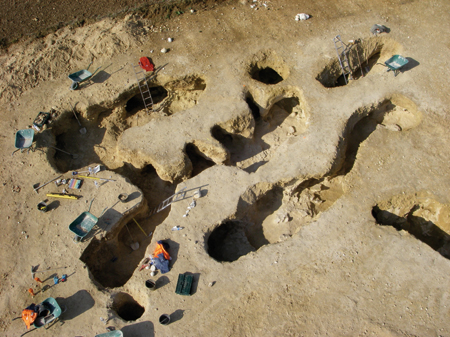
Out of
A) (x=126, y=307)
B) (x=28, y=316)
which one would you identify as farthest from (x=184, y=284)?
(x=28, y=316)

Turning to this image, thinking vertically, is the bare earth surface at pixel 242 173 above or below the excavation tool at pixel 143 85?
below

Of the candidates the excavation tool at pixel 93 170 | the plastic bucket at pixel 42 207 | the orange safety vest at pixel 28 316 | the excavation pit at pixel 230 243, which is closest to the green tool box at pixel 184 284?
the excavation pit at pixel 230 243

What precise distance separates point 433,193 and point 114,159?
10675 mm

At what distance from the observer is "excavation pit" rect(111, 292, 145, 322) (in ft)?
30.5

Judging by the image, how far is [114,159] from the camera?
498 inches

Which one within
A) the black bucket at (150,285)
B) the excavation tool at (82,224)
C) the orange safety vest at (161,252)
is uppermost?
the excavation tool at (82,224)

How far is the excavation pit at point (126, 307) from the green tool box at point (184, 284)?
5.06ft

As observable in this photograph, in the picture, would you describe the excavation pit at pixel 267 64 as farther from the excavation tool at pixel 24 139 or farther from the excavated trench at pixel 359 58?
the excavation tool at pixel 24 139

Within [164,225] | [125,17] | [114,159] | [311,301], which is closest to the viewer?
[311,301]

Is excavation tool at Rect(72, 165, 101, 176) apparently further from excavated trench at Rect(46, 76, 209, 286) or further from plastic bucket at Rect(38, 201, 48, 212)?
plastic bucket at Rect(38, 201, 48, 212)

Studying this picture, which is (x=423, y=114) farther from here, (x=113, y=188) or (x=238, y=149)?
(x=113, y=188)

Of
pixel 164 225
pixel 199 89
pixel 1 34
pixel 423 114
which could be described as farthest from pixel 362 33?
pixel 1 34

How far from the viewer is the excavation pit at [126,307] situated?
928 centimetres

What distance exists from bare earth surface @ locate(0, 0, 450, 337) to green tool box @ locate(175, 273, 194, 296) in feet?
0.70
